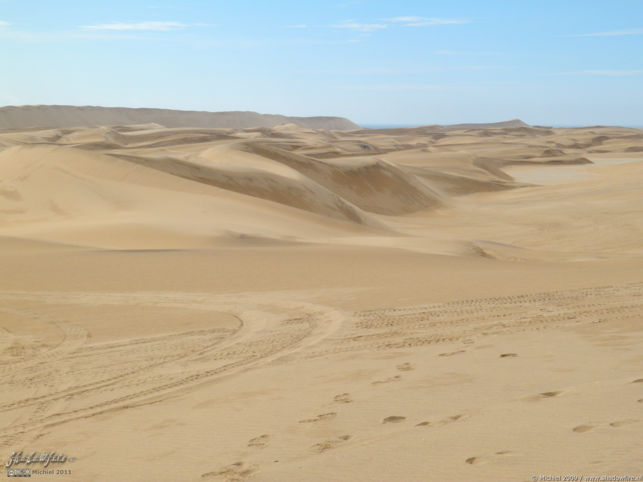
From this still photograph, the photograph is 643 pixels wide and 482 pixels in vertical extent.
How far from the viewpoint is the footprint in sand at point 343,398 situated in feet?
16.7

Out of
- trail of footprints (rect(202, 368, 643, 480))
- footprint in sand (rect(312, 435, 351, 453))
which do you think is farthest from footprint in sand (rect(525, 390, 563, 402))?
footprint in sand (rect(312, 435, 351, 453))

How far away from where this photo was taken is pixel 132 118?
452 feet

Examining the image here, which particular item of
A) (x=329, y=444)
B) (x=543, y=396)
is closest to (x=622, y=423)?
(x=543, y=396)

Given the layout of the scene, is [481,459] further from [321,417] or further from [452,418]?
[321,417]

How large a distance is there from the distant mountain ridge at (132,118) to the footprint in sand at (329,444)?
10950cm

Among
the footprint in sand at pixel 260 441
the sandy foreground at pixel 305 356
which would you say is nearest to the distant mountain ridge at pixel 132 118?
the sandy foreground at pixel 305 356

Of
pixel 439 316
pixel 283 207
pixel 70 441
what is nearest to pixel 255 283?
pixel 439 316

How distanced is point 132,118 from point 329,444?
5532 inches

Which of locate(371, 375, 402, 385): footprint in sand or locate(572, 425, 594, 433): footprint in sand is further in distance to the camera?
locate(371, 375, 402, 385): footprint in sand

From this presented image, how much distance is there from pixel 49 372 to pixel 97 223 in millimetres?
12096

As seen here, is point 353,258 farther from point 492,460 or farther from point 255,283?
point 492,460

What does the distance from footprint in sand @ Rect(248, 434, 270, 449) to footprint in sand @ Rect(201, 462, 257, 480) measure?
31 centimetres

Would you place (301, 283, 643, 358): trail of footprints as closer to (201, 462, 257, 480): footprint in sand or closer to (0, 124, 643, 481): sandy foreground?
(0, 124, 643, 481): sandy foreground

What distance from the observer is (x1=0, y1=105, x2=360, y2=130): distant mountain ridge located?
4395 inches
